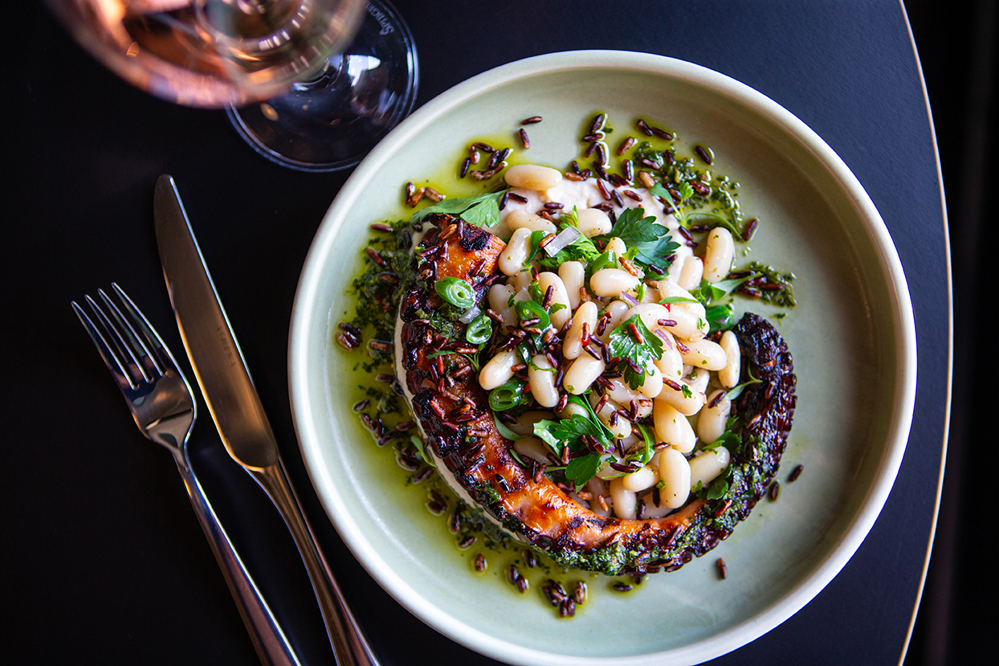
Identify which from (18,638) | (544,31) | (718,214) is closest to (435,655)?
(18,638)

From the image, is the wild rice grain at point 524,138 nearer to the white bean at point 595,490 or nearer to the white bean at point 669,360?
the white bean at point 669,360

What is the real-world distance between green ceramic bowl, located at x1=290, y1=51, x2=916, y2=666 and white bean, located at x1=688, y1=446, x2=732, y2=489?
10.6 inches

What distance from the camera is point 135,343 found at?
6.09ft

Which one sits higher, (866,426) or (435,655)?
(866,426)

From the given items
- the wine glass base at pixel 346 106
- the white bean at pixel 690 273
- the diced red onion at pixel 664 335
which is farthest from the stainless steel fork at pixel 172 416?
the white bean at pixel 690 273

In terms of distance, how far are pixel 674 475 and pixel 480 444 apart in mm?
505

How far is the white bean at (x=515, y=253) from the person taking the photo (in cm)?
159

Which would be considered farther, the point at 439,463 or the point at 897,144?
the point at 897,144

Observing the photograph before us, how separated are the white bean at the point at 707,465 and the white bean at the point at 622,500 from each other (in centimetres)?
18

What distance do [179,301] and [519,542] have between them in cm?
123

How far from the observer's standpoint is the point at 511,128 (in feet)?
6.07

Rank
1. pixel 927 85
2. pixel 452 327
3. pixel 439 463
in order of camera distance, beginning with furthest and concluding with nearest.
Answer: pixel 927 85 → pixel 439 463 → pixel 452 327

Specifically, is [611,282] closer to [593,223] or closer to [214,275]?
[593,223]

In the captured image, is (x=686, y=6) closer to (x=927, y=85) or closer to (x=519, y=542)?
(x=927, y=85)
